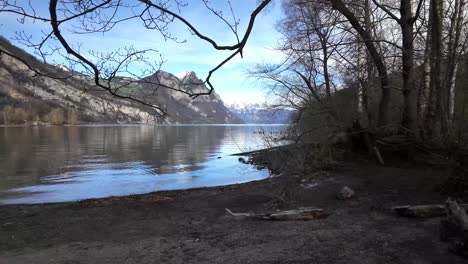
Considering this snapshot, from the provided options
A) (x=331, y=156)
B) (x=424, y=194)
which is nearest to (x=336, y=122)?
(x=331, y=156)

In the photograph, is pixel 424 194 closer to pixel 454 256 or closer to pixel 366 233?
pixel 366 233

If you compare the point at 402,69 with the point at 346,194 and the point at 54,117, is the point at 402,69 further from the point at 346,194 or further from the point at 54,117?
the point at 54,117

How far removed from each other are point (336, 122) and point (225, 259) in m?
14.2

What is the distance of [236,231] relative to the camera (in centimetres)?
858

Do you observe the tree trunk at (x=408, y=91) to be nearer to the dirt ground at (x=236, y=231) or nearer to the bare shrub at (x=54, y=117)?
the dirt ground at (x=236, y=231)

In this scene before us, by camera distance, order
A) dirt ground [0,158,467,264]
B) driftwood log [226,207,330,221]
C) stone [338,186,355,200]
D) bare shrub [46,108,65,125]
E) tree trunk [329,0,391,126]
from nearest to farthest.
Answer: dirt ground [0,158,467,264] → driftwood log [226,207,330,221] → stone [338,186,355,200] → tree trunk [329,0,391,126] → bare shrub [46,108,65,125]

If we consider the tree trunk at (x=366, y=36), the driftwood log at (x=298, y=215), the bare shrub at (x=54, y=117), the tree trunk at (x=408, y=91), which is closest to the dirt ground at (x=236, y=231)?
the driftwood log at (x=298, y=215)

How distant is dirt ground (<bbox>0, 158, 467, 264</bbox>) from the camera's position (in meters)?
6.82

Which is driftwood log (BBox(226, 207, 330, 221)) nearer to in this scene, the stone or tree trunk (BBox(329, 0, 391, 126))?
the stone

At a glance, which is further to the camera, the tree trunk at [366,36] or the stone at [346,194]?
the tree trunk at [366,36]

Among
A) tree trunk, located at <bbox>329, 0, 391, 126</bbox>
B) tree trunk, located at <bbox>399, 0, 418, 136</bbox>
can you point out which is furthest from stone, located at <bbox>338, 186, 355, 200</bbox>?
tree trunk, located at <bbox>329, 0, 391, 126</bbox>

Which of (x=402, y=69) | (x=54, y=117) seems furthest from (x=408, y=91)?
(x=54, y=117)

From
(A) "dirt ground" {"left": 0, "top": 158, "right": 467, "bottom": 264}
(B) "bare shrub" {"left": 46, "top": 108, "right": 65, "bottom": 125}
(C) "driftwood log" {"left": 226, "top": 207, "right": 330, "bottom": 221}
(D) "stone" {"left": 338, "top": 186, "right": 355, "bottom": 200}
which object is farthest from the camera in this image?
(B) "bare shrub" {"left": 46, "top": 108, "right": 65, "bottom": 125}

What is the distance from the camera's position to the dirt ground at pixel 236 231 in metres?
6.82
